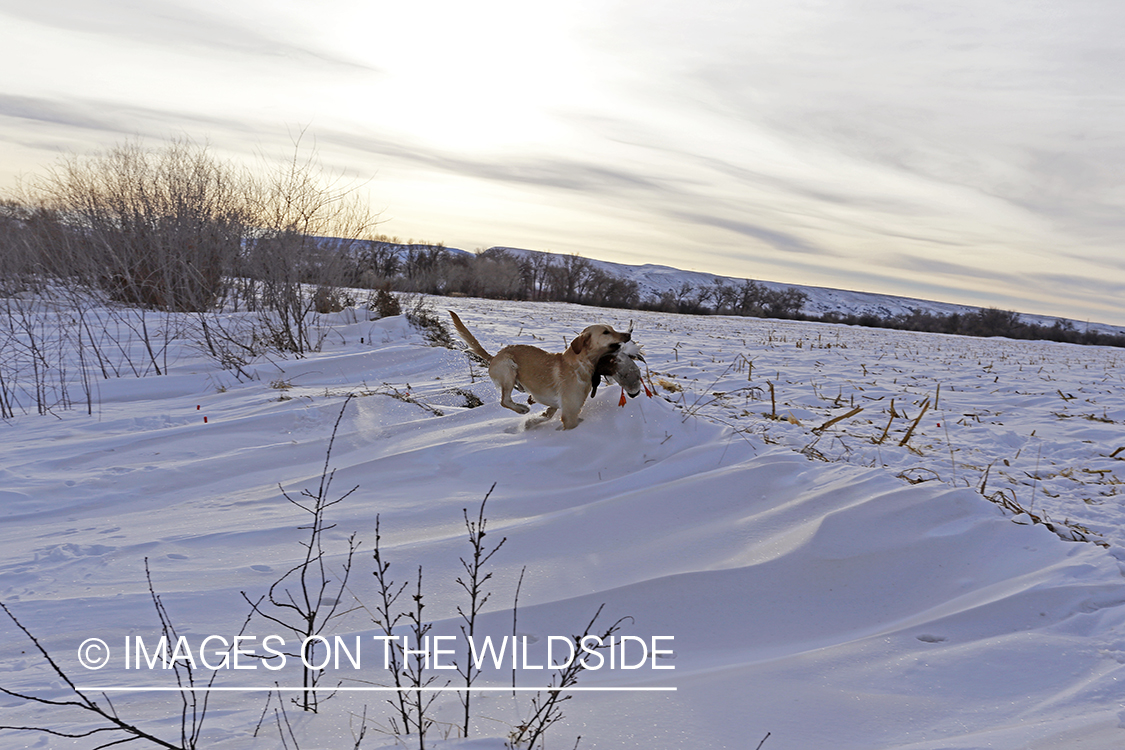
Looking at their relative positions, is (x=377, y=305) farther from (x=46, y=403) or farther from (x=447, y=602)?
(x=447, y=602)

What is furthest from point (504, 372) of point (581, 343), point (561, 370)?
point (581, 343)

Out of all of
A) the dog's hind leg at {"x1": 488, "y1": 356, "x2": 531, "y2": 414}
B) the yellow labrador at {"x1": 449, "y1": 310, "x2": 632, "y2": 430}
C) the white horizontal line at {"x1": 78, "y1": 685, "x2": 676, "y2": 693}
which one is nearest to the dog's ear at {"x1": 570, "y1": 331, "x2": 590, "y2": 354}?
the yellow labrador at {"x1": 449, "y1": 310, "x2": 632, "y2": 430}

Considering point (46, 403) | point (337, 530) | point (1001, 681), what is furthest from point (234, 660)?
point (46, 403)

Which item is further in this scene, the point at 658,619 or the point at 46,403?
the point at 46,403

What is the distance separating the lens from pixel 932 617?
2.25 meters

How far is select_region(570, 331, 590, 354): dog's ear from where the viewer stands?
3.73 m

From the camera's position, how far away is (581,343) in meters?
3.78

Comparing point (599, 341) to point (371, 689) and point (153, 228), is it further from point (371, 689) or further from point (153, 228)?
point (153, 228)

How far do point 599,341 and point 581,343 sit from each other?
0.14 meters

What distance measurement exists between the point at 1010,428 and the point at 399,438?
515 cm

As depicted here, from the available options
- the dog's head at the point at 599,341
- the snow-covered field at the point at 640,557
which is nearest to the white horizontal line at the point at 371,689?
the snow-covered field at the point at 640,557

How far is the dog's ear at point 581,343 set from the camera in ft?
12.2

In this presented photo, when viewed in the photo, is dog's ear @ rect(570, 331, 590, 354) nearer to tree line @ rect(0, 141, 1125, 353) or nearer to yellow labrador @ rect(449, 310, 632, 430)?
yellow labrador @ rect(449, 310, 632, 430)

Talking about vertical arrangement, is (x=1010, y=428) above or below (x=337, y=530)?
above
